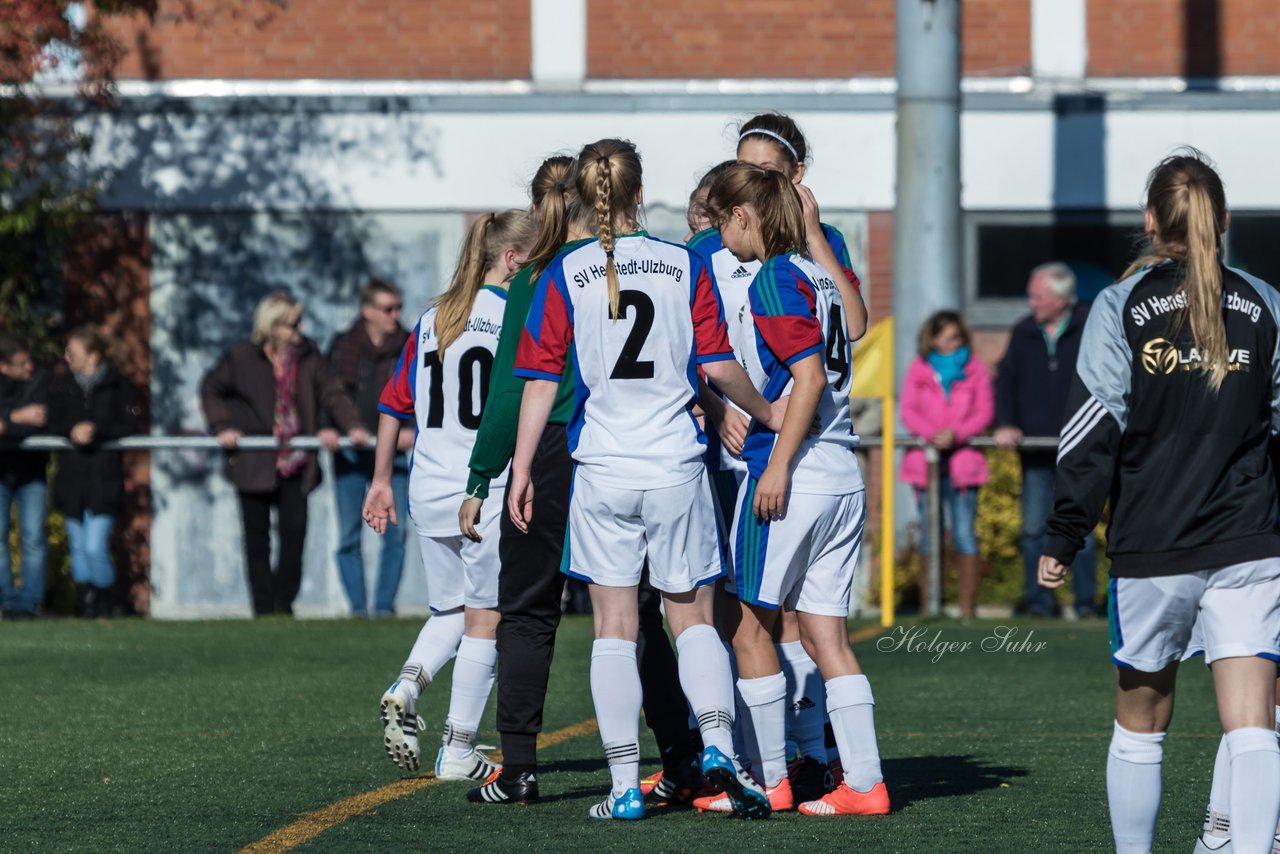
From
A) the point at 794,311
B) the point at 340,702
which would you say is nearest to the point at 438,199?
the point at 340,702

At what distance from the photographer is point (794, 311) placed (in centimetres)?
609

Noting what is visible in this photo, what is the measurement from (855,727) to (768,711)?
10.4 inches

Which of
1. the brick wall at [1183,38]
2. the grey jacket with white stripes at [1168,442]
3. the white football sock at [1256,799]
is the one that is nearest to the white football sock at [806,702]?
the grey jacket with white stripes at [1168,442]

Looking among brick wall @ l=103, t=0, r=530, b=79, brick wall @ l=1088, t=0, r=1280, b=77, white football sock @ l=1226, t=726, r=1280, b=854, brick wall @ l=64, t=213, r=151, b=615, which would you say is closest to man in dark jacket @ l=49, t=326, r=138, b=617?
brick wall @ l=64, t=213, r=151, b=615

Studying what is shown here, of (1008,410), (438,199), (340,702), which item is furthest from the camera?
(438,199)

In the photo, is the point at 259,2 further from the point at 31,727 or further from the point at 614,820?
Answer: the point at 614,820

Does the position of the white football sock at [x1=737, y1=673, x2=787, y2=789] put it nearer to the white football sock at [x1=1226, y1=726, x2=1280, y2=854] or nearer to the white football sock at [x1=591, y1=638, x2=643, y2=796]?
the white football sock at [x1=591, y1=638, x2=643, y2=796]

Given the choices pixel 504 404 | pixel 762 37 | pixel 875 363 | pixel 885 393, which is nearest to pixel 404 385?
pixel 504 404

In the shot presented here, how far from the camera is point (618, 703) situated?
6.13 meters

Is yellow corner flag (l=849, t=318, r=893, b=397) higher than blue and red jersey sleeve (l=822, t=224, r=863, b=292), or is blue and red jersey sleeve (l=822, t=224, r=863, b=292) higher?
blue and red jersey sleeve (l=822, t=224, r=863, b=292)

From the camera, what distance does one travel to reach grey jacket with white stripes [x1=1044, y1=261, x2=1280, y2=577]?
5.00 m

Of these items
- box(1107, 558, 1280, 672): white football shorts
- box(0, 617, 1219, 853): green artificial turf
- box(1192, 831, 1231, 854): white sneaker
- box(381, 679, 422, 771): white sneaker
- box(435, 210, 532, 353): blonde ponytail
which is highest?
box(435, 210, 532, 353): blonde ponytail

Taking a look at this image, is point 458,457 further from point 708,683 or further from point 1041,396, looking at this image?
point 1041,396

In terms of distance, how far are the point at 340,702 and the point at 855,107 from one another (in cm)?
877
